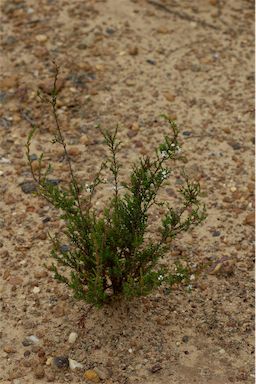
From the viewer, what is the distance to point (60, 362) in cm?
387

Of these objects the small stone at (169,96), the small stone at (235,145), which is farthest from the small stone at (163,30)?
the small stone at (235,145)

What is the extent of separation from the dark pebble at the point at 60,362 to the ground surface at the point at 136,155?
0.03 m

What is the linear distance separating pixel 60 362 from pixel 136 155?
2.05m

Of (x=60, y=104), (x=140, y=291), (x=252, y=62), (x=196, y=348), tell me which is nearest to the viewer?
(x=140, y=291)

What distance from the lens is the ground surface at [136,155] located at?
3.98 meters

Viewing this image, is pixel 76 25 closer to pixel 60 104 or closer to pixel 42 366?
pixel 60 104

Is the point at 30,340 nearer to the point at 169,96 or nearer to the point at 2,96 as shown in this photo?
the point at 2,96

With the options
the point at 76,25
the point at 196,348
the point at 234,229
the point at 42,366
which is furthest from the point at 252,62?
the point at 42,366

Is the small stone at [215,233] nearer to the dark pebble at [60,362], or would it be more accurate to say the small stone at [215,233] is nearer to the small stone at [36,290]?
the small stone at [36,290]

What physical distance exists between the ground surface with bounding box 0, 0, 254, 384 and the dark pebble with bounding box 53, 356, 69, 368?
1.0 inches

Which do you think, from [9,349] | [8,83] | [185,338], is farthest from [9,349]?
[8,83]

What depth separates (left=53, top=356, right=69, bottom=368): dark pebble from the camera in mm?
3855

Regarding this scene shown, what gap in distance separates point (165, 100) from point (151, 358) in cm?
274

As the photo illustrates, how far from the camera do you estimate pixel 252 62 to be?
6.64 meters
